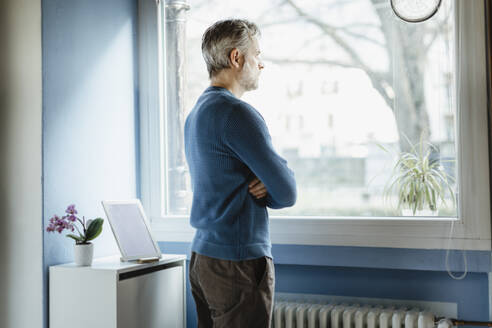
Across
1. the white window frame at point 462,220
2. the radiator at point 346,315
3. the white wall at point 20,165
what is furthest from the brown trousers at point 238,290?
the white wall at point 20,165

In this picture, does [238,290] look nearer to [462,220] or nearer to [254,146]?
[254,146]

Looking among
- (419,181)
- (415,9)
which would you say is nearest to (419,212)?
(419,181)

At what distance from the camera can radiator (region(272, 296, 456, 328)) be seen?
2156mm

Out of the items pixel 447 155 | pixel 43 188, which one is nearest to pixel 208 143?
pixel 43 188

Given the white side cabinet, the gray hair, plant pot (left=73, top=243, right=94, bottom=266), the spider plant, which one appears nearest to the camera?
the gray hair

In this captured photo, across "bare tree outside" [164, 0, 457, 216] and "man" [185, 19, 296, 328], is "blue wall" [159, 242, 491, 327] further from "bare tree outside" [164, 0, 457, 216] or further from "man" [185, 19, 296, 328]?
"man" [185, 19, 296, 328]

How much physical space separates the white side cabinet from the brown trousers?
403mm

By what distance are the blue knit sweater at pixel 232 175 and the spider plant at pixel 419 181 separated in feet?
2.45

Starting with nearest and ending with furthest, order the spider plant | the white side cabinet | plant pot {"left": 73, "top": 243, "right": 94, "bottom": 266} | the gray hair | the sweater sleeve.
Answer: the sweater sleeve → the gray hair → the white side cabinet → plant pot {"left": 73, "top": 243, "right": 94, "bottom": 266} → the spider plant

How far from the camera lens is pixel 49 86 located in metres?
2.18

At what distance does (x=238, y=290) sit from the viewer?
177 cm

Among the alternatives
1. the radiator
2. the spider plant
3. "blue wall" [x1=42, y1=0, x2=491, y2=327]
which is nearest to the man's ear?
"blue wall" [x1=42, y1=0, x2=491, y2=327]

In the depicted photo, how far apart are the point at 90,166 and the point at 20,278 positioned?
1.80 feet

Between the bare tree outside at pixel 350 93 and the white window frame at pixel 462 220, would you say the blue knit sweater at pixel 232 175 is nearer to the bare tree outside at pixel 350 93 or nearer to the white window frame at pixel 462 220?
the white window frame at pixel 462 220
